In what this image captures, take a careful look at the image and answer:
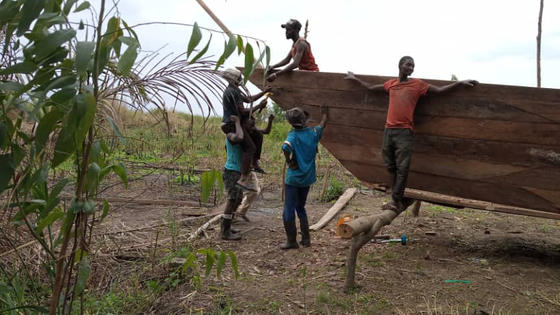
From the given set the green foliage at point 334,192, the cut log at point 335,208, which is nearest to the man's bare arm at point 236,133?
the cut log at point 335,208

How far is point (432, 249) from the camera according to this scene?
514 centimetres

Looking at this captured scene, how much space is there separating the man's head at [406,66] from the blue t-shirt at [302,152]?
0.96m

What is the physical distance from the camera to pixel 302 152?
4.81m

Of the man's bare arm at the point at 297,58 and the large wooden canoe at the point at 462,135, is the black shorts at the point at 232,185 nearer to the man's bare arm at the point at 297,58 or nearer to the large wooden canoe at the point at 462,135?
the large wooden canoe at the point at 462,135

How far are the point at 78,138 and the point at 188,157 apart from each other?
7.71 m

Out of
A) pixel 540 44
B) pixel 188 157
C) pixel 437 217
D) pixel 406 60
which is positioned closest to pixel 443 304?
pixel 406 60

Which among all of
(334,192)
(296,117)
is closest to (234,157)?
(296,117)

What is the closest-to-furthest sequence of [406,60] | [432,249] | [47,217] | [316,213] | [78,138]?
[78,138] < [47,217] < [406,60] < [432,249] < [316,213]

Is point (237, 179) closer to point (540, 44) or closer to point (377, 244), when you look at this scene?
point (377, 244)

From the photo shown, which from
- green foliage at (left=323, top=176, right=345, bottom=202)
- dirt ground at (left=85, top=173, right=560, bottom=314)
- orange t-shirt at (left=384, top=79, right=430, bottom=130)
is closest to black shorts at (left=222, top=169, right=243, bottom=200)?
dirt ground at (left=85, top=173, right=560, bottom=314)

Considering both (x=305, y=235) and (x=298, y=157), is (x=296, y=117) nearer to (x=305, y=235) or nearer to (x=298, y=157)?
(x=298, y=157)

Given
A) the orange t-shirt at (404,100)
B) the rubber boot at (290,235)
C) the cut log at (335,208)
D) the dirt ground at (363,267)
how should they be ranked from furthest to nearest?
the cut log at (335,208), the rubber boot at (290,235), the orange t-shirt at (404,100), the dirt ground at (363,267)

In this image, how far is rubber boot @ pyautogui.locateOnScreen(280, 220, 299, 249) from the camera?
16.5ft

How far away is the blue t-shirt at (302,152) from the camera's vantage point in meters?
4.77
